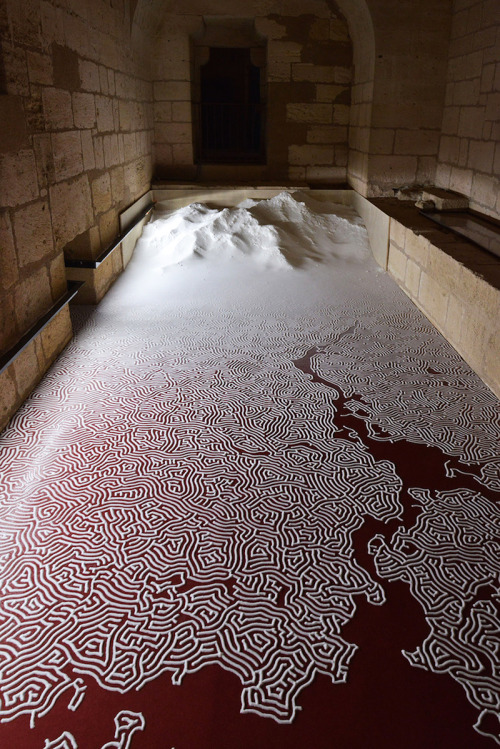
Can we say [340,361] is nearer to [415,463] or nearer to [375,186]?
[415,463]

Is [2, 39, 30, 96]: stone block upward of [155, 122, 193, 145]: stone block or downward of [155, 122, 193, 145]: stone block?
upward

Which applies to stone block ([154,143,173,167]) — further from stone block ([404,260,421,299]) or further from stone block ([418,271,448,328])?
stone block ([418,271,448,328])

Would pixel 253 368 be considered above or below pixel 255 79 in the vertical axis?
below

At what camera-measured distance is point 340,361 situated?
10.3 ft

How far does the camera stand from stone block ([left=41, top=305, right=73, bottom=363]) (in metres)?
3.04

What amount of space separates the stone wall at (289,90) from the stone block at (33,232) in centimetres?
418

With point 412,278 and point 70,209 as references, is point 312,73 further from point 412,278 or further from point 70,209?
point 70,209

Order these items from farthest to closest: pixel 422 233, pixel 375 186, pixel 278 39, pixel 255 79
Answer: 1. pixel 255 79
2. pixel 278 39
3. pixel 375 186
4. pixel 422 233

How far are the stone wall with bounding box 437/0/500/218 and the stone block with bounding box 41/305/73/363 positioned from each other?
11.3 feet

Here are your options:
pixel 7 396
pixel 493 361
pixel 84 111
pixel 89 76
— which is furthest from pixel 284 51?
pixel 7 396

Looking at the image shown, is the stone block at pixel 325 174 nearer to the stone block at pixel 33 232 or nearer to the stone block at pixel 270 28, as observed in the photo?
the stone block at pixel 270 28

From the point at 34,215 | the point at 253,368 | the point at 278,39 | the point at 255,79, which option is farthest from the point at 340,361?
the point at 255,79

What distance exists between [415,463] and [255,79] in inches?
391

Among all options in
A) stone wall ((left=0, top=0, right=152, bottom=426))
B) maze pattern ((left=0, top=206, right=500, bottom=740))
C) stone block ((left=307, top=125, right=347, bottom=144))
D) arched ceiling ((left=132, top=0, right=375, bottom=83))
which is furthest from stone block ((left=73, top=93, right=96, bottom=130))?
stone block ((left=307, top=125, right=347, bottom=144))
